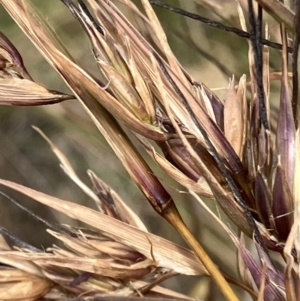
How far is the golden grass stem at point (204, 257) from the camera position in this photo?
17cm

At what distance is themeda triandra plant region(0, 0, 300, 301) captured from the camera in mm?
164

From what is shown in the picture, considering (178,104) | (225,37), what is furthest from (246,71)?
(178,104)

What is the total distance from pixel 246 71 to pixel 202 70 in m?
0.04

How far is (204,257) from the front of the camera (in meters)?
0.18

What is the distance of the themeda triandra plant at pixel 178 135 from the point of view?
16cm

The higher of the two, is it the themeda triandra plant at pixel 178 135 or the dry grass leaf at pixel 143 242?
the themeda triandra plant at pixel 178 135

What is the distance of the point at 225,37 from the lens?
1.06 ft

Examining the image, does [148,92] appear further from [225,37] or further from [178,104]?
[225,37]

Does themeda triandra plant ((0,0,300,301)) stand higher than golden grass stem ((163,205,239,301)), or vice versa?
themeda triandra plant ((0,0,300,301))

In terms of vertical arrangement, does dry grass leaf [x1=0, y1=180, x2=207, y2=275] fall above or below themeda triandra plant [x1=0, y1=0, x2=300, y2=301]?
below

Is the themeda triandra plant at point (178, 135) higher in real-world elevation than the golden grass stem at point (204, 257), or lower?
higher

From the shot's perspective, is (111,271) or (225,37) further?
(225,37)

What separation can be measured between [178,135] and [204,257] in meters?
0.06

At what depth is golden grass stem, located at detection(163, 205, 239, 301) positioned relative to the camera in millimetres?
174
